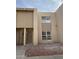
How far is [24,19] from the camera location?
24.8ft

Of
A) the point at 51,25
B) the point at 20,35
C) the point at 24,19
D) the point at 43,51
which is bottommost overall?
the point at 43,51

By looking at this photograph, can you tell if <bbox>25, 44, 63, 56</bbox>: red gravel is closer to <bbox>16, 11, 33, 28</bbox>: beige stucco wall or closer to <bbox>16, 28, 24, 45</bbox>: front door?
<bbox>16, 11, 33, 28</bbox>: beige stucco wall

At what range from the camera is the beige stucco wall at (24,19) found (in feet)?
24.7

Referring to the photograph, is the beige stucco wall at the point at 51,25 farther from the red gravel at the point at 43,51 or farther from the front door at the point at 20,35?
the red gravel at the point at 43,51

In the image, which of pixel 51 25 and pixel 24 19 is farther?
pixel 51 25

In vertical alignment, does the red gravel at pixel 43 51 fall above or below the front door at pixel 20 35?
below

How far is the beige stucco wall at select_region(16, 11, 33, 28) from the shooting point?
753 cm

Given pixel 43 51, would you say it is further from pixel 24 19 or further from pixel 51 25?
pixel 51 25

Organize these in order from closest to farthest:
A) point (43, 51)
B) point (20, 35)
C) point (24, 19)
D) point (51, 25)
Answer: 1. point (43, 51)
2. point (24, 19)
3. point (20, 35)
4. point (51, 25)

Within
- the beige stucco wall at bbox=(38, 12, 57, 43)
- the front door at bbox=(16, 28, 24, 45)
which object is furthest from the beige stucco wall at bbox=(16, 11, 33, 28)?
the beige stucco wall at bbox=(38, 12, 57, 43)

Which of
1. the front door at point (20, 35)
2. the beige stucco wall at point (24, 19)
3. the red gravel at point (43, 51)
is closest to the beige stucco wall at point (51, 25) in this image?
the front door at point (20, 35)

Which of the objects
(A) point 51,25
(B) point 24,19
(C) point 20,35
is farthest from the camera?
(A) point 51,25

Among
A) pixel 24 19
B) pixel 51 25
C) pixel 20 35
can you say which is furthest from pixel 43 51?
pixel 51 25
